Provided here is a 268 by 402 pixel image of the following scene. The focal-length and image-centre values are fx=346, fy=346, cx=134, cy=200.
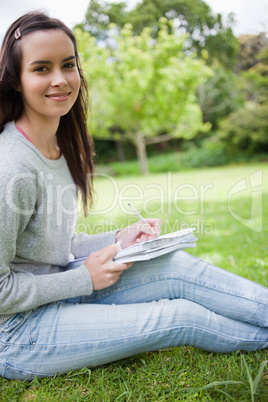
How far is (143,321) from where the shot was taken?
118 centimetres

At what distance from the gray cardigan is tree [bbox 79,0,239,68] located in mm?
7305

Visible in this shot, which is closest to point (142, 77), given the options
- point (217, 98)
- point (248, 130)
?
point (248, 130)

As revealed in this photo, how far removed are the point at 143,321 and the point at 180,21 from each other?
11000 millimetres

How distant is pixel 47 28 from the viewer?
117 cm

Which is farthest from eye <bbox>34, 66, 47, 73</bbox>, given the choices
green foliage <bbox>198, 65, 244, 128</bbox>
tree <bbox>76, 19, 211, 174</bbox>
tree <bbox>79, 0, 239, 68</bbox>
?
green foliage <bbox>198, 65, 244, 128</bbox>

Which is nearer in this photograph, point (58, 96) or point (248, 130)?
point (58, 96)

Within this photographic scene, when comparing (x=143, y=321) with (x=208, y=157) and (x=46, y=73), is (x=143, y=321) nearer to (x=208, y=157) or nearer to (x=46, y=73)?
(x=46, y=73)

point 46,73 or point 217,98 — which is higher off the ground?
point 217,98

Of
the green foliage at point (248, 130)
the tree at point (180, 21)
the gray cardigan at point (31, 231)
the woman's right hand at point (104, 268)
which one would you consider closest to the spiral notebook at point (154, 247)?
the woman's right hand at point (104, 268)

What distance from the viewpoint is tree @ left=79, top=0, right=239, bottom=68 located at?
26.8 ft

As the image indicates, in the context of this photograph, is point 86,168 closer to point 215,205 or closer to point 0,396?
point 0,396

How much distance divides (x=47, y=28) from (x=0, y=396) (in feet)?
4.09

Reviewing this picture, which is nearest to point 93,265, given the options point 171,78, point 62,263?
point 62,263

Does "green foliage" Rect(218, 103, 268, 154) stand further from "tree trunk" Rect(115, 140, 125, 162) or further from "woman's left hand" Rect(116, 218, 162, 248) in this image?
"woman's left hand" Rect(116, 218, 162, 248)
